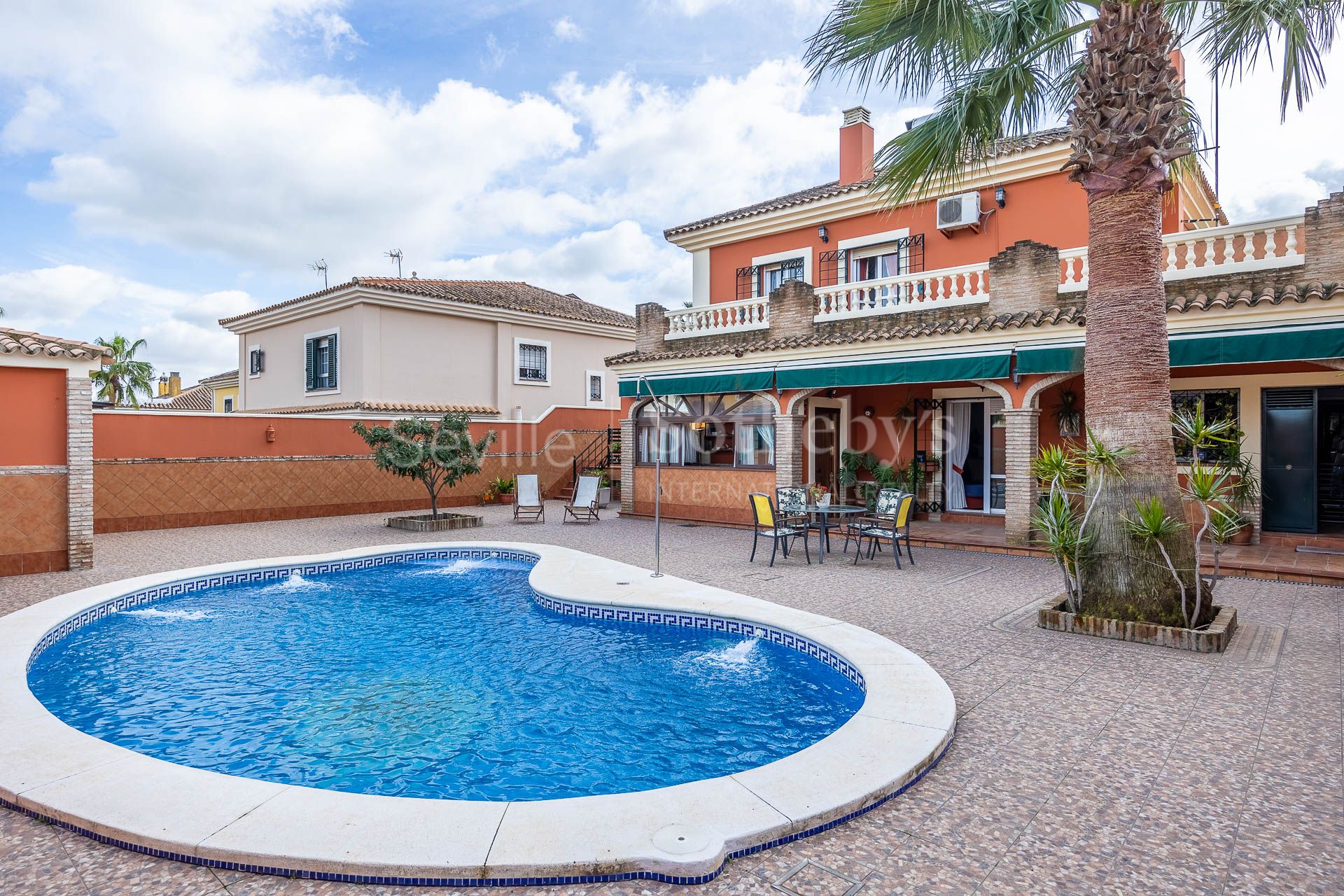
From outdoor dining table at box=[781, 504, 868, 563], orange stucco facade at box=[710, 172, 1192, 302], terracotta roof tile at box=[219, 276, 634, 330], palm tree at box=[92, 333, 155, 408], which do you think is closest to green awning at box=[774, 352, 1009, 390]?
orange stucco facade at box=[710, 172, 1192, 302]

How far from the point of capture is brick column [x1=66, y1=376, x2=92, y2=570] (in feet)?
34.5

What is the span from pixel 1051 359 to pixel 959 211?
198 inches

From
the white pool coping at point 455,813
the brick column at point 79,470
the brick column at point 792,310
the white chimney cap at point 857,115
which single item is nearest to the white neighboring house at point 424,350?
the brick column at point 79,470

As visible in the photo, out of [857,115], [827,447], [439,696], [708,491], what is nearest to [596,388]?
[708,491]

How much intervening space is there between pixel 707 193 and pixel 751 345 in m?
9.89

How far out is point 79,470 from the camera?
10609 millimetres

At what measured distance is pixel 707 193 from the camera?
2369 cm

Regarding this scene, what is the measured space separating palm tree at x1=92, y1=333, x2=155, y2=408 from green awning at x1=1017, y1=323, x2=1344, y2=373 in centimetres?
4906

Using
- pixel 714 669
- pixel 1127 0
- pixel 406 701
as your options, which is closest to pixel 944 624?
pixel 714 669

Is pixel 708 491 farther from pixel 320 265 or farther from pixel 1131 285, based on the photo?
pixel 320 265

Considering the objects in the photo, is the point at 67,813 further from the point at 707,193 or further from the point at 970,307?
the point at 707,193

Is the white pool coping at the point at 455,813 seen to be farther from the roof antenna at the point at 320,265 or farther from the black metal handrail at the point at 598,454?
the roof antenna at the point at 320,265

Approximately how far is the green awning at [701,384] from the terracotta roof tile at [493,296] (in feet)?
26.6

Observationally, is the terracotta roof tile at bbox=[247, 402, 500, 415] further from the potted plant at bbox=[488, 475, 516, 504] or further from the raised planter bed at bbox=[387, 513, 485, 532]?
the raised planter bed at bbox=[387, 513, 485, 532]
